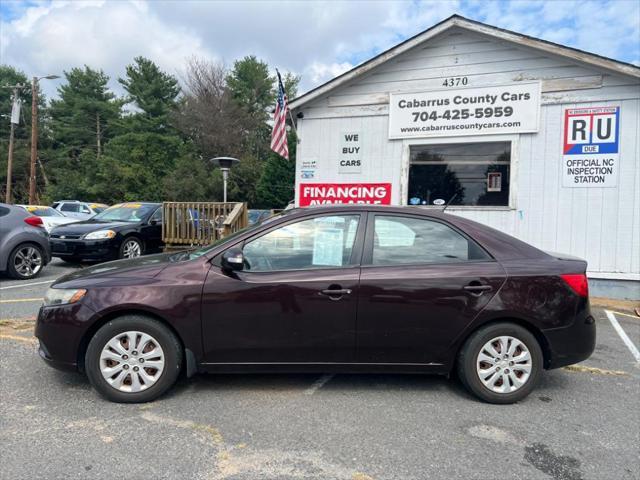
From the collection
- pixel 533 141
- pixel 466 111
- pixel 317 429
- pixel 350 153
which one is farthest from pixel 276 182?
pixel 317 429

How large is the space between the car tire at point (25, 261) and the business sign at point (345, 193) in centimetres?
495

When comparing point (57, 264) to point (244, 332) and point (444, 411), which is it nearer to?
point (244, 332)

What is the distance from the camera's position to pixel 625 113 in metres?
7.28

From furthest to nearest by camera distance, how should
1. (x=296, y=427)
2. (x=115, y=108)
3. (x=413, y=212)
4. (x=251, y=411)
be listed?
(x=115, y=108) < (x=413, y=212) < (x=251, y=411) < (x=296, y=427)

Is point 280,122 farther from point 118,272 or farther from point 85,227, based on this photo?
→ point 118,272

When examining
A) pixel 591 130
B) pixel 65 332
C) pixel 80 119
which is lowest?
pixel 65 332

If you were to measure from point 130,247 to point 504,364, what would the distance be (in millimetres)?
8436

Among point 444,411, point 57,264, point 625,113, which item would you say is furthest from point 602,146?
point 57,264

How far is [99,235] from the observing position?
9.32 metres

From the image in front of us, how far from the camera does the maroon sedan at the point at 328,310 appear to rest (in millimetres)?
3275

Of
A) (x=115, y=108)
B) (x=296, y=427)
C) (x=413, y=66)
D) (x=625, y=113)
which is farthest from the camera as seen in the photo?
(x=115, y=108)

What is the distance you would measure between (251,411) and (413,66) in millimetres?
7218

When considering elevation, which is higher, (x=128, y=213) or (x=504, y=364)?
(x=128, y=213)

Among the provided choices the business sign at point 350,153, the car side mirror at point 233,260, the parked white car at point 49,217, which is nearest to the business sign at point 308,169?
the business sign at point 350,153
